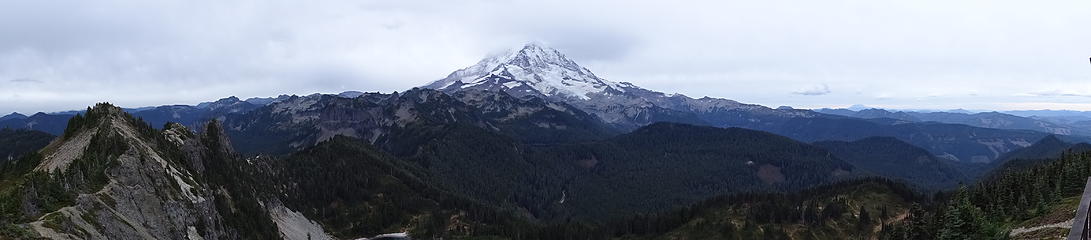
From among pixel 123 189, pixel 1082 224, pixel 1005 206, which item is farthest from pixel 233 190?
pixel 1082 224

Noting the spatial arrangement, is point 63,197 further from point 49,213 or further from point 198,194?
point 198,194

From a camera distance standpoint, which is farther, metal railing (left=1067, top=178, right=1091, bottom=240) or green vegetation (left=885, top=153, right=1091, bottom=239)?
green vegetation (left=885, top=153, right=1091, bottom=239)

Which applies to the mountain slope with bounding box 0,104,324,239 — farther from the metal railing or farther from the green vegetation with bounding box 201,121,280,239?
the metal railing

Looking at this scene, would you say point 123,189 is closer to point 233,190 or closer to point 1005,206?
point 233,190

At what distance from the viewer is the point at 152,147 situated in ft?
444

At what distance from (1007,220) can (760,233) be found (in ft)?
344

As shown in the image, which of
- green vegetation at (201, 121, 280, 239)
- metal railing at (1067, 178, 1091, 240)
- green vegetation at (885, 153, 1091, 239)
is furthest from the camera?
green vegetation at (201, 121, 280, 239)

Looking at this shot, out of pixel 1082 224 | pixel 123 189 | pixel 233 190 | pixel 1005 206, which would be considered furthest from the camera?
pixel 233 190

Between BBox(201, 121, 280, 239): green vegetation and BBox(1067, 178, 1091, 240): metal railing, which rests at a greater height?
BBox(1067, 178, 1091, 240): metal railing

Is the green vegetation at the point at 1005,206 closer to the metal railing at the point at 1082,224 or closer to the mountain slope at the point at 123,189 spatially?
the metal railing at the point at 1082,224

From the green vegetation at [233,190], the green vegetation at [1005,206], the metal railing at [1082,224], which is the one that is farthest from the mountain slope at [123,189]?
the green vegetation at [1005,206]

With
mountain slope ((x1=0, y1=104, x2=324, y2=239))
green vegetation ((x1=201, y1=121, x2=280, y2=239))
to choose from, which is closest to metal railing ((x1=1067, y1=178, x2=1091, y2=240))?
mountain slope ((x1=0, y1=104, x2=324, y2=239))

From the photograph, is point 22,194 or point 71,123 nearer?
point 22,194

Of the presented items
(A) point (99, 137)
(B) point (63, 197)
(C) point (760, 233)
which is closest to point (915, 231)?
(C) point (760, 233)
